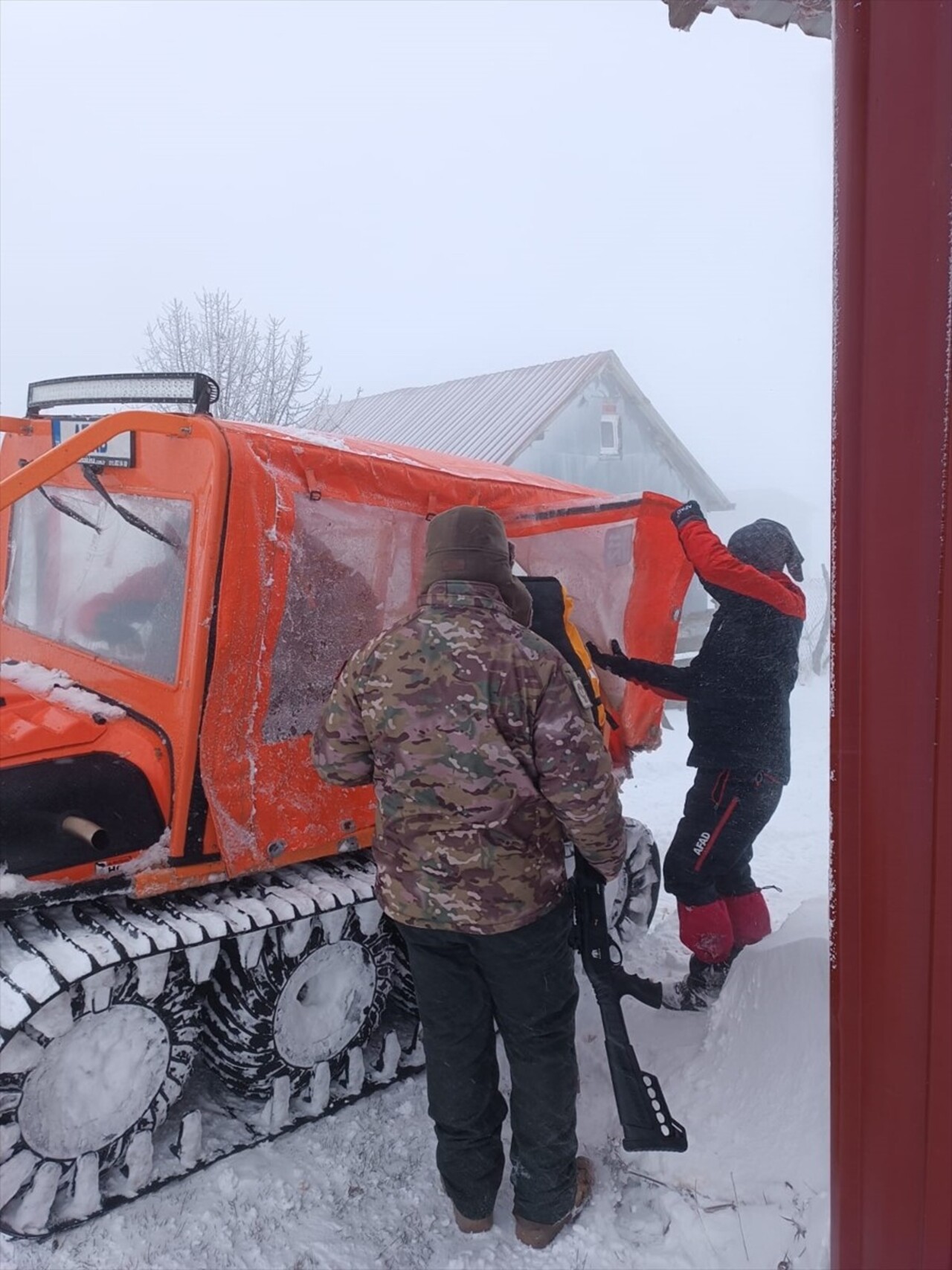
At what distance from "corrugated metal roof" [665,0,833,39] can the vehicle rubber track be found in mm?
3035

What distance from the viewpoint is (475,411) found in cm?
1399

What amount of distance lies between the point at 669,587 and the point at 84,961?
293 centimetres

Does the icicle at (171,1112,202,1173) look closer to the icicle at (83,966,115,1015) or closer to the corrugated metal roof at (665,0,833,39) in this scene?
the icicle at (83,966,115,1015)

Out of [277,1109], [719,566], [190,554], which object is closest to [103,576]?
[190,554]

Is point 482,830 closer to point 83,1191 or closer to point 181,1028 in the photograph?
point 181,1028

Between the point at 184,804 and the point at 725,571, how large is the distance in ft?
7.40

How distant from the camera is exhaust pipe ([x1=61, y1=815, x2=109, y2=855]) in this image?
2.73m

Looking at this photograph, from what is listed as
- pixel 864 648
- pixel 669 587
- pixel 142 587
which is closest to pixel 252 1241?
pixel 142 587

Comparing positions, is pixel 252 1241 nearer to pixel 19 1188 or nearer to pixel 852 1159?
pixel 19 1188

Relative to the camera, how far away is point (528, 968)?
2693 millimetres

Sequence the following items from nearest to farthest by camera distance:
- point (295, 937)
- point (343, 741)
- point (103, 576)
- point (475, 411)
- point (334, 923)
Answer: point (343, 741) < point (295, 937) < point (334, 923) < point (103, 576) < point (475, 411)

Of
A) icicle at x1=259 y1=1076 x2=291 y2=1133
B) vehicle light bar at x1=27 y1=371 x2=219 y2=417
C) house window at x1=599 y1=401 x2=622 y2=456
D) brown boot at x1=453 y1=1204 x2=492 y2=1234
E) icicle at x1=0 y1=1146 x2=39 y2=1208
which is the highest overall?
house window at x1=599 y1=401 x2=622 y2=456

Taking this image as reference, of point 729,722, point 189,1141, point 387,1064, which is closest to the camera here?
point 189,1141

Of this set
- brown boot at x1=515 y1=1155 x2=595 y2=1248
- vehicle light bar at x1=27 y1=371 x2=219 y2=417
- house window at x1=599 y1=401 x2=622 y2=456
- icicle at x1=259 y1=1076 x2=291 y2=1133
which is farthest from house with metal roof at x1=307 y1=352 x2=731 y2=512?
brown boot at x1=515 y1=1155 x2=595 y2=1248
